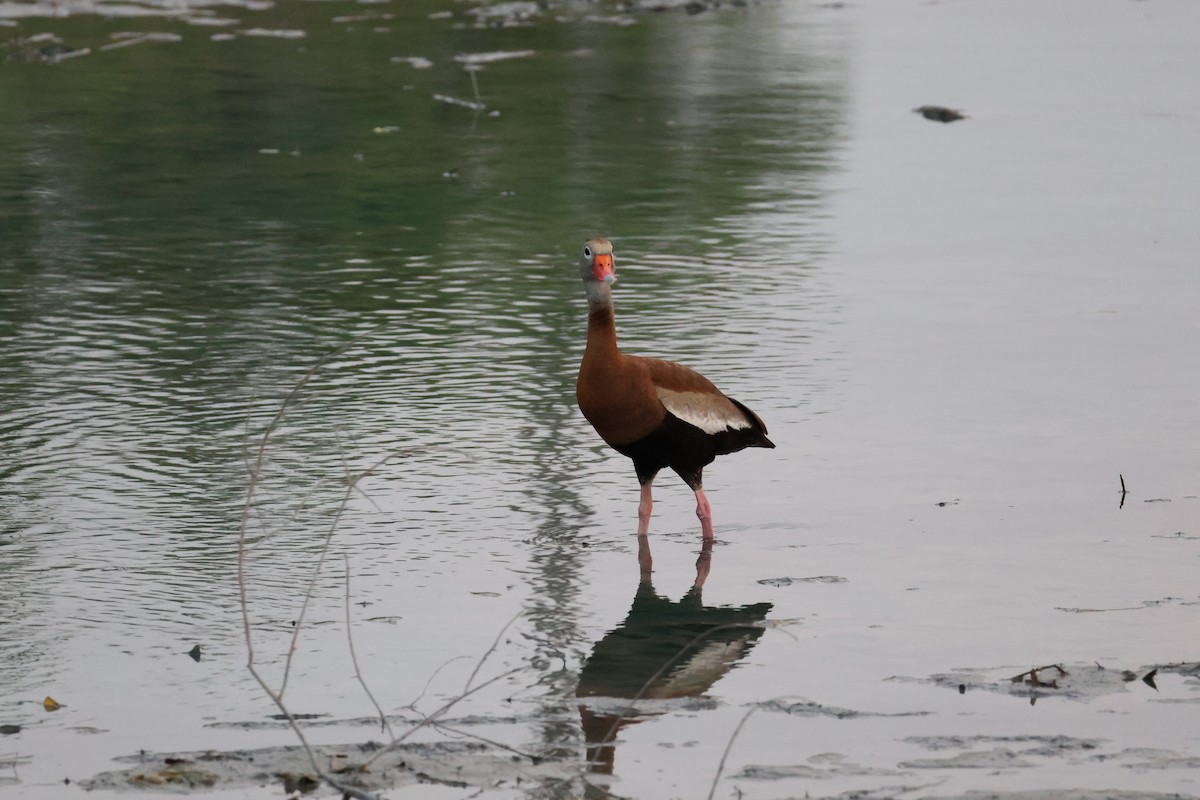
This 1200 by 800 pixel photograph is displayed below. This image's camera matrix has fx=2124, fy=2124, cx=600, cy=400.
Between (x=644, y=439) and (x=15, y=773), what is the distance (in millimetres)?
3565

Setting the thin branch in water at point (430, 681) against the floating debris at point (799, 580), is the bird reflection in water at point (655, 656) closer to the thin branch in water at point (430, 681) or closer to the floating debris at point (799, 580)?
the floating debris at point (799, 580)

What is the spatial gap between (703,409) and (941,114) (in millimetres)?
14722

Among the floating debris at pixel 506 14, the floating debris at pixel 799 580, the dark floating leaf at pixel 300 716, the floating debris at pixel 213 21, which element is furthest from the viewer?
the floating debris at pixel 506 14

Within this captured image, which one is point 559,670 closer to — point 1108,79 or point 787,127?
point 787,127

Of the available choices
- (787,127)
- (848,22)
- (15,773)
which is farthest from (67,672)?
(848,22)

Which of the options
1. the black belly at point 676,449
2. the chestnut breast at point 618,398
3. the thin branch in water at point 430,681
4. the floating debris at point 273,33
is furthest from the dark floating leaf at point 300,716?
the floating debris at point 273,33

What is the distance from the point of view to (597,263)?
952 cm

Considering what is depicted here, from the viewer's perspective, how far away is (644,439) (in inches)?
378

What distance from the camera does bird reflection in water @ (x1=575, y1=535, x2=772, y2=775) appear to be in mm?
7465

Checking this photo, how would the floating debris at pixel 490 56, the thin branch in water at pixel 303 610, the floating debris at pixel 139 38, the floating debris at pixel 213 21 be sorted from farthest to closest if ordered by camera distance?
the floating debris at pixel 213 21, the floating debris at pixel 139 38, the floating debris at pixel 490 56, the thin branch in water at pixel 303 610

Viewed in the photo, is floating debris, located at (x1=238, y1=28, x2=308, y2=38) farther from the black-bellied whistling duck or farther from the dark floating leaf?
the dark floating leaf

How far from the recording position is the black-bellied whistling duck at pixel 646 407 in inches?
372

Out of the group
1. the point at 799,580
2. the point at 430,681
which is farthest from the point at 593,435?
the point at 430,681

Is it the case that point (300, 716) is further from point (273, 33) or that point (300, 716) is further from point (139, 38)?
point (273, 33)
